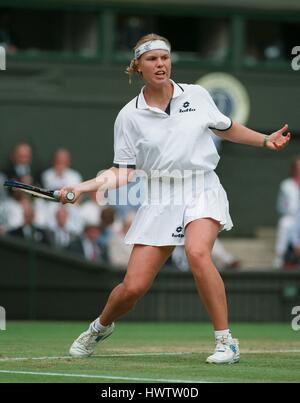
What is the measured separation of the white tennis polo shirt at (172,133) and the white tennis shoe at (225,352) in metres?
1.32

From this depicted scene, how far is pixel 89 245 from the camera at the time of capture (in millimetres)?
17375

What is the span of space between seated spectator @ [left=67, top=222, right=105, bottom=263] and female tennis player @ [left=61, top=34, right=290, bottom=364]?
7622 millimetres

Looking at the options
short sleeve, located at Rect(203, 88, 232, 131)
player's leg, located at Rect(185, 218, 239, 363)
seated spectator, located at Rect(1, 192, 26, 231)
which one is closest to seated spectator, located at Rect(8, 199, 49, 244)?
seated spectator, located at Rect(1, 192, 26, 231)

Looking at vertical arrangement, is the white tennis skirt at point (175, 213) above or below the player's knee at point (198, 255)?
above

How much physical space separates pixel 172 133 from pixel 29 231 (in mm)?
7761

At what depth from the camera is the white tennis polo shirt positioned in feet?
30.2

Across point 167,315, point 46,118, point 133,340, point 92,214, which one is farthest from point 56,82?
point 133,340

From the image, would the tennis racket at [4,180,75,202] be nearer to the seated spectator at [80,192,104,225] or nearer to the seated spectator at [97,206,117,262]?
the seated spectator at [97,206,117,262]

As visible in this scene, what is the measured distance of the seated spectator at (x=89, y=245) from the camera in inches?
673
